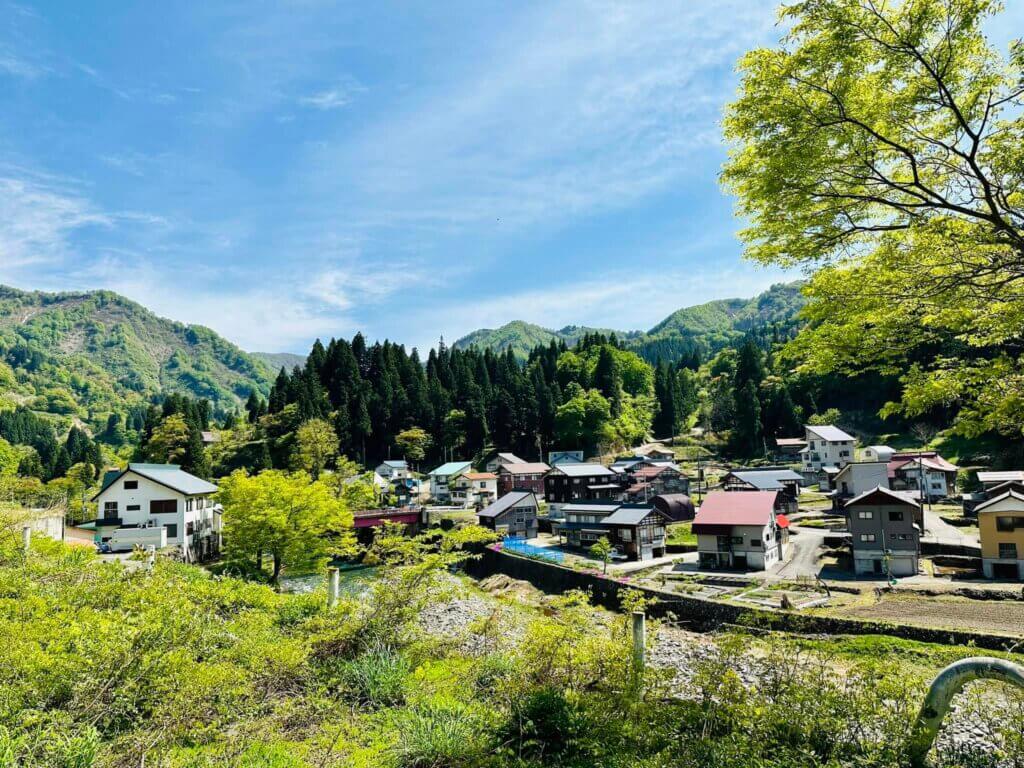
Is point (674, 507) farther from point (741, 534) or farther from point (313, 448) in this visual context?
point (313, 448)

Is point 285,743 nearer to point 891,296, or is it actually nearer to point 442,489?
point 891,296

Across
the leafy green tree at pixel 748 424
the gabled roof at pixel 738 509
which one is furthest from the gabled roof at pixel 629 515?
the leafy green tree at pixel 748 424

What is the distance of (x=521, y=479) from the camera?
54.2 metres

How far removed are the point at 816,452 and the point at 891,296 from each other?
2214 inches

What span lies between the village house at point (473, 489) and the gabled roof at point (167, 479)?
2395cm

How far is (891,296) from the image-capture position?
700 cm

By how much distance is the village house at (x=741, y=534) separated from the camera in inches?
1040

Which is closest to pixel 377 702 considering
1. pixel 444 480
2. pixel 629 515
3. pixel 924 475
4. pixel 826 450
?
pixel 629 515

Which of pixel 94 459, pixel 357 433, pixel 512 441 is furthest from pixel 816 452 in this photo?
pixel 94 459

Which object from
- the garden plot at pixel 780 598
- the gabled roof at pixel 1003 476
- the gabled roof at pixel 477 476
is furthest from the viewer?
the gabled roof at pixel 477 476

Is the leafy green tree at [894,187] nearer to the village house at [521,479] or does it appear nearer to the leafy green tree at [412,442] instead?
the village house at [521,479]

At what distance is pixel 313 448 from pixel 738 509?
3765 centimetres

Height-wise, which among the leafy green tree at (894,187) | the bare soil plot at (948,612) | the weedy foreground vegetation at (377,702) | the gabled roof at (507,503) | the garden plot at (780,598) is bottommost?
the garden plot at (780,598)

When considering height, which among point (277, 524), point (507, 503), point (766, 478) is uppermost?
point (277, 524)
